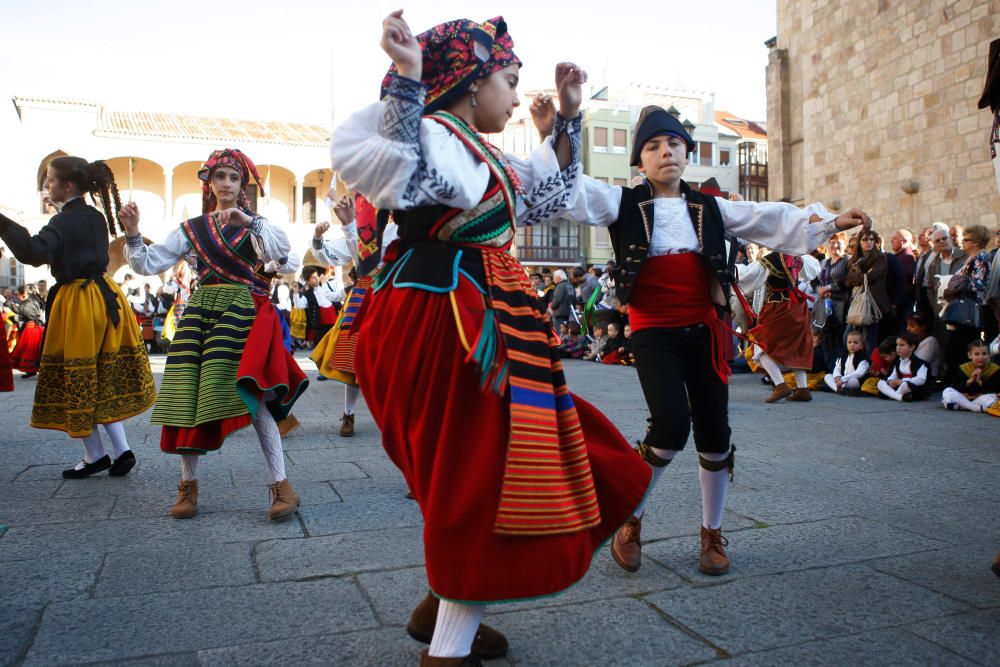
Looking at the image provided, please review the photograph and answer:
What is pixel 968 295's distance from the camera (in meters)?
8.40

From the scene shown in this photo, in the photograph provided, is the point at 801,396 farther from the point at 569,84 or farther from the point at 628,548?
the point at 569,84

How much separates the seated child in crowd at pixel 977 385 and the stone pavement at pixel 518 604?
2383mm

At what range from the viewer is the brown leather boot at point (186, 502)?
4.01m

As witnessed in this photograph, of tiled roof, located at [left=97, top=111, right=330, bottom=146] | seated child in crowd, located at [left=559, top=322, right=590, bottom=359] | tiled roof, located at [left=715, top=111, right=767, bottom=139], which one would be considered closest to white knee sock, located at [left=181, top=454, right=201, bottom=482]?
seated child in crowd, located at [left=559, top=322, right=590, bottom=359]

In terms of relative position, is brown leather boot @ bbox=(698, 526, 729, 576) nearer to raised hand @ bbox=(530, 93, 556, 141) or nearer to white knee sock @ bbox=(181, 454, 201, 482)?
raised hand @ bbox=(530, 93, 556, 141)

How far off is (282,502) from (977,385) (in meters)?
6.76

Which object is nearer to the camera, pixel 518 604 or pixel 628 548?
pixel 518 604

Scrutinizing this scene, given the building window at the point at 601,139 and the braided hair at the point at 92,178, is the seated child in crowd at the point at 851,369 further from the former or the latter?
the building window at the point at 601,139

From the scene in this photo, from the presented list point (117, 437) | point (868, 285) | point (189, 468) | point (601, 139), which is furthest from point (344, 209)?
point (601, 139)

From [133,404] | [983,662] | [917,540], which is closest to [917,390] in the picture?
[917,540]

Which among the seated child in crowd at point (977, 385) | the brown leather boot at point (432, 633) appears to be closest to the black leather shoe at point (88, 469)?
the brown leather boot at point (432, 633)

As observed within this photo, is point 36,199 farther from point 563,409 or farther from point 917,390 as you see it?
point 563,409

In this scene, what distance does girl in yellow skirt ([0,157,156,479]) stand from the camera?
491 centimetres

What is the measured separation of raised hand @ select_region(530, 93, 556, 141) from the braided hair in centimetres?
308
